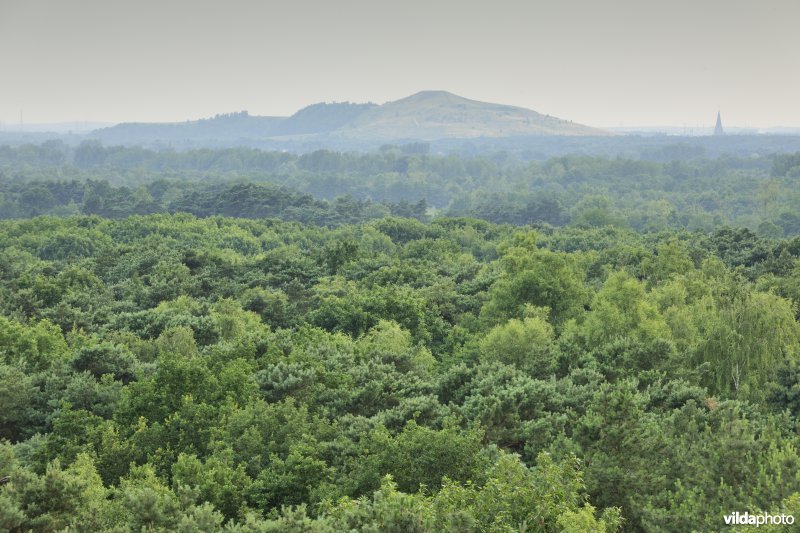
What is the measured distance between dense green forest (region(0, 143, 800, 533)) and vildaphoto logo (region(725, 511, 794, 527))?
27 centimetres

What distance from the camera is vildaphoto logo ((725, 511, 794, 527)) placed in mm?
14180

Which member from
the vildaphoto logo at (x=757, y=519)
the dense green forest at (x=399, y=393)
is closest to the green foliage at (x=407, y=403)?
the dense green forest at (x=399, y=393)

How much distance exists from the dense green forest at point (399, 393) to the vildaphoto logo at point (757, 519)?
0.27m

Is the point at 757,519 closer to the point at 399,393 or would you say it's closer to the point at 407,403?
the point at 407,403

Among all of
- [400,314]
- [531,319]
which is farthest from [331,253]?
[531,319]

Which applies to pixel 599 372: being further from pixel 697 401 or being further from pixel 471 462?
pixel 471 462

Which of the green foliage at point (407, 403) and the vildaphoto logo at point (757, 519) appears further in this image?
the green foliage at point (407, 403)

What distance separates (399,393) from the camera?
25125 mm

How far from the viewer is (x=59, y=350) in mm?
32688

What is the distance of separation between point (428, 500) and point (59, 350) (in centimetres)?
2270

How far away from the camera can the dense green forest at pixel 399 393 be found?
51.6 ft

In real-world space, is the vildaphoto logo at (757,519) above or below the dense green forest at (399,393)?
above

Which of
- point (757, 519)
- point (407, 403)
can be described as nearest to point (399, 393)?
point (407, 403)

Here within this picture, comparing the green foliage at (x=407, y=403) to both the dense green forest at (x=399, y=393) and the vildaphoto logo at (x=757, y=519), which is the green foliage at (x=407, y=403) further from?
the vildaphoto logo at (x=757, y=519)
